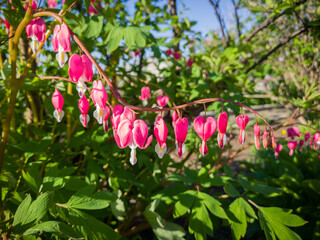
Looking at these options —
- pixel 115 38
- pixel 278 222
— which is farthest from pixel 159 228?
pixel 115 38

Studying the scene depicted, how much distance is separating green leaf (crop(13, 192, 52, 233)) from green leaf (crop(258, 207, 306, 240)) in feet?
2.90

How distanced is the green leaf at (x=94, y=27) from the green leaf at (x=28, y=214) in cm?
85

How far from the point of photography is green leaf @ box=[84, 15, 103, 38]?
1.22 meters

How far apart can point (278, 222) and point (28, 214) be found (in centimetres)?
100

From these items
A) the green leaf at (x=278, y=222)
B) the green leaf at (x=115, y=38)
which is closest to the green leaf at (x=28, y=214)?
the green leaf at (x=115, y=38)

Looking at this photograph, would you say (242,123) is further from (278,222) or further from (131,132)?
(278,222)

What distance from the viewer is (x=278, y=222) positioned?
1.04 m

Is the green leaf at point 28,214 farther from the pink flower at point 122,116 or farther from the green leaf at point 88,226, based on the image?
the pink flower at point 122,116

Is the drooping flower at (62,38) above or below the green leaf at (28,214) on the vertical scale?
above

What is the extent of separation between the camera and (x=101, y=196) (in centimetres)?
90

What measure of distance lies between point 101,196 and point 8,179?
1.33ft

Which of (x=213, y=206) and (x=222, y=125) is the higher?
(x=222, y=125)

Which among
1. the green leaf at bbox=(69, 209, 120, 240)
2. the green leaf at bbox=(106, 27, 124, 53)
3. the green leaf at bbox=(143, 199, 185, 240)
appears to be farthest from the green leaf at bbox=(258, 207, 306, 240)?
the green leaf at bbox=(106, 27, 124, 53)

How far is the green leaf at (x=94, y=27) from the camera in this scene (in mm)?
1224
